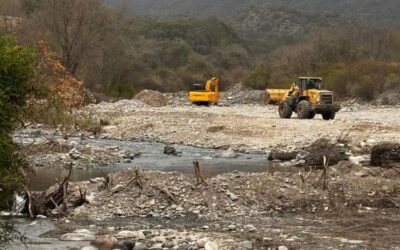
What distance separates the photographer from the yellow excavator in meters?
51.8

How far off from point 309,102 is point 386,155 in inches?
630

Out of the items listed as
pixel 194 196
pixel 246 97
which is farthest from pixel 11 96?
pixel 246 97

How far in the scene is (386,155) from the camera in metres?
19.6

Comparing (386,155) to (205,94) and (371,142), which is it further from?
(205,94)

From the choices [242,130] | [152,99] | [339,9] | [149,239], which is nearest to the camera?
[149,239]

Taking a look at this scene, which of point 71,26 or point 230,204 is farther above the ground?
point 71,26

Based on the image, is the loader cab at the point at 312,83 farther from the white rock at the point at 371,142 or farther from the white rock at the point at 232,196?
the white rock at the point at 232,196

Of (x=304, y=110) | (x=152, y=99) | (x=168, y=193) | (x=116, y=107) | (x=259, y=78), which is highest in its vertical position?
(x=259, y=78)

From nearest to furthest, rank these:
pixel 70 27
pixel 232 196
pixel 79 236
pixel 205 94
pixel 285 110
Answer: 1. pixel 79 236
2. pixel 232 196
3. pixel 285 110
4. pixel 205 94
5. pixel 70 27

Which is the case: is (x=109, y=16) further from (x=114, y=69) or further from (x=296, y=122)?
(x=296, y=122)

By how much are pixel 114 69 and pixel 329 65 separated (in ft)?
72.2

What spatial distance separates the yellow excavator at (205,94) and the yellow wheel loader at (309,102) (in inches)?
587

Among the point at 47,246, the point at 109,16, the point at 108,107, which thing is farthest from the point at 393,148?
the point at 109,16

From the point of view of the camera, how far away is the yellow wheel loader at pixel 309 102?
113 feet
